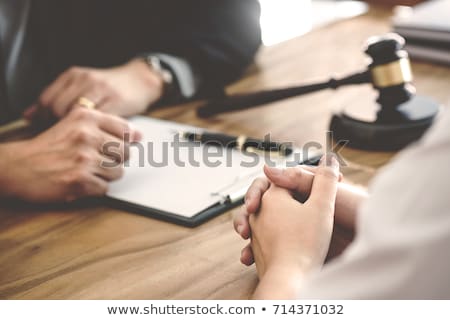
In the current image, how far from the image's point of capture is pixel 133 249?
0.91 meters

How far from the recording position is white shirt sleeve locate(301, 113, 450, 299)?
40 cm

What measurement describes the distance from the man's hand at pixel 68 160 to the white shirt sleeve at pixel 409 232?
670 millimetres

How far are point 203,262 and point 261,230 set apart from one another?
0.09m

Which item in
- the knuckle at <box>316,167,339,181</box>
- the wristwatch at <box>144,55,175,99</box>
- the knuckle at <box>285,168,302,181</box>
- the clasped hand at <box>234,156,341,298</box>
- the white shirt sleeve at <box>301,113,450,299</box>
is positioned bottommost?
the wristwatch at <box>144,55,175,99</box>

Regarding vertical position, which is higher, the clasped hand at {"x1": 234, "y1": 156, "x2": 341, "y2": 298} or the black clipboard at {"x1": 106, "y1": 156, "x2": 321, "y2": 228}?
the clasped hand at {"x1": 234, "y1": 156, "x2": 341, "y2": 298}

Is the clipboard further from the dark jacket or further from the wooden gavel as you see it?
the dark jacket

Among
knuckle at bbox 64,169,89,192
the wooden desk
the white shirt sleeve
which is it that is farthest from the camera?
knuckle at bbox 64,169,89,192

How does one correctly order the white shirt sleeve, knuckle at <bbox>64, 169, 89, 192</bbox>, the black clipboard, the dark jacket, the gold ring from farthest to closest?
the dark jacket
the gold ring
knuckle at <bbox>64, 169, 89, 192</bbox>
the black clipboard
the white shirt sleeve

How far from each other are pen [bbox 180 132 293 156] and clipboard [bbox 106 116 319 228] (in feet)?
0.04

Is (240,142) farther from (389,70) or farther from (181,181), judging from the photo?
(389,70)

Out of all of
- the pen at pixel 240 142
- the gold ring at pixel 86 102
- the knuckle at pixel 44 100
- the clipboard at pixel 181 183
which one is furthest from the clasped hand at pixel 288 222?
the knuckle at pixel 44 100

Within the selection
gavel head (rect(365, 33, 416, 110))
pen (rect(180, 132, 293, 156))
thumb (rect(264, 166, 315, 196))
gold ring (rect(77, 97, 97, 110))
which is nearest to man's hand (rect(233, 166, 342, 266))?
thumb (rect(264, 166, 315, 196))

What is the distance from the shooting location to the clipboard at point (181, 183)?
975mm
